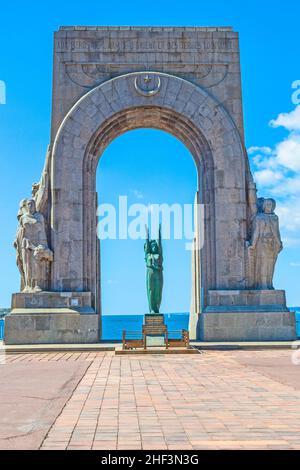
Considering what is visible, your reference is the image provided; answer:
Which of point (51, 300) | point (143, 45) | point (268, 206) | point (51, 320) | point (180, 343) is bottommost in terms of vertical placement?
point (180, 343)

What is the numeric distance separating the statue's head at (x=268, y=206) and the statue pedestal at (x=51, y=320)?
267 inches

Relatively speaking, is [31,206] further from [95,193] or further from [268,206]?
[268,206]

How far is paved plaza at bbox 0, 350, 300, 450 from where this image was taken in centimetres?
573

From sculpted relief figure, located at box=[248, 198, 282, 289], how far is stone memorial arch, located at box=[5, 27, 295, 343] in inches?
1.4

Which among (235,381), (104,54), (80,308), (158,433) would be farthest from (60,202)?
(158,433)

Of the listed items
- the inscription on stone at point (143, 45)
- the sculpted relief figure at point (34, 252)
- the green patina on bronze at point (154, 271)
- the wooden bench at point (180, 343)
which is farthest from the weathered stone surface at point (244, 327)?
the inscription on stone at point (143, 45)

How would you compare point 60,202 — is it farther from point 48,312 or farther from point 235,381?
point 235,381

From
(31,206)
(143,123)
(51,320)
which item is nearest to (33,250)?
(31,206)

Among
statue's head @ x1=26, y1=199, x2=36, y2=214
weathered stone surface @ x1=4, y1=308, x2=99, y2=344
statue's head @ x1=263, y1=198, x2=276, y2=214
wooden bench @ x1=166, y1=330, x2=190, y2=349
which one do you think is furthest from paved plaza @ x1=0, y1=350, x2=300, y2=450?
statue's head @ x1=263, y1=198, x2=276, y2=214

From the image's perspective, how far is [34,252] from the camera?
19500mm

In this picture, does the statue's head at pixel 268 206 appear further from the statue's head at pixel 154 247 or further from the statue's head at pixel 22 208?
the statue's head at pixel 22 208

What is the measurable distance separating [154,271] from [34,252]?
4180 mm

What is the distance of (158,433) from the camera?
5992 millimetres

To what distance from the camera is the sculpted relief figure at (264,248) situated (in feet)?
65.3
